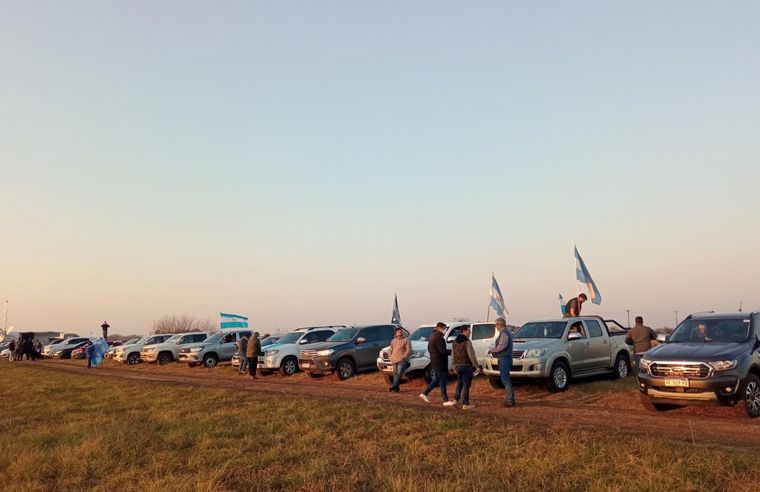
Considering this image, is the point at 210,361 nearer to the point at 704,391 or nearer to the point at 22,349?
the point at 22,349

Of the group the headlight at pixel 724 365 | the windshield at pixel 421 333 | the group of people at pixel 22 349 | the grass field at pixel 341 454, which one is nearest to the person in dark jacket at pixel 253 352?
the windshield at pixel 421 333

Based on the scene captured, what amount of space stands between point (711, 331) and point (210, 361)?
76.6 feet

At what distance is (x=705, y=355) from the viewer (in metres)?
10.4

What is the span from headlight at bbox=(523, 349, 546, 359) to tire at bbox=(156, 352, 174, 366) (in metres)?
24.1

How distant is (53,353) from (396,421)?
45571 millimetres

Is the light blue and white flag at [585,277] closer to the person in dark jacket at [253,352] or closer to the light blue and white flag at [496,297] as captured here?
the light blue and white flag at [496,297]

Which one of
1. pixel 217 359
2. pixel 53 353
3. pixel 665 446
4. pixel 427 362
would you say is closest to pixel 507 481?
pixel 665 446

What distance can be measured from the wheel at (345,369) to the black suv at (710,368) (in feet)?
34.9

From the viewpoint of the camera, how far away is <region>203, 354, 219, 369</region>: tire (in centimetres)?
2905

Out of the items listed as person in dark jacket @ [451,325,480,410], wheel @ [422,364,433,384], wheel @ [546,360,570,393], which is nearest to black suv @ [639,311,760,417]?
wheel @ [546,360,570,393]

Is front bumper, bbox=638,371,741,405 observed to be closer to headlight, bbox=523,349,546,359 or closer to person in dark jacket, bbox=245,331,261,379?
headlight, bbox=523,349,546,359

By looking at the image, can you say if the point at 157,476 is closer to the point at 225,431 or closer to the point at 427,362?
the point at 225,431

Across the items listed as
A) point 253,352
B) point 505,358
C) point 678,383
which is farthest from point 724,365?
point 253,352

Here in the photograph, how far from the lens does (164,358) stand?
3266cm
